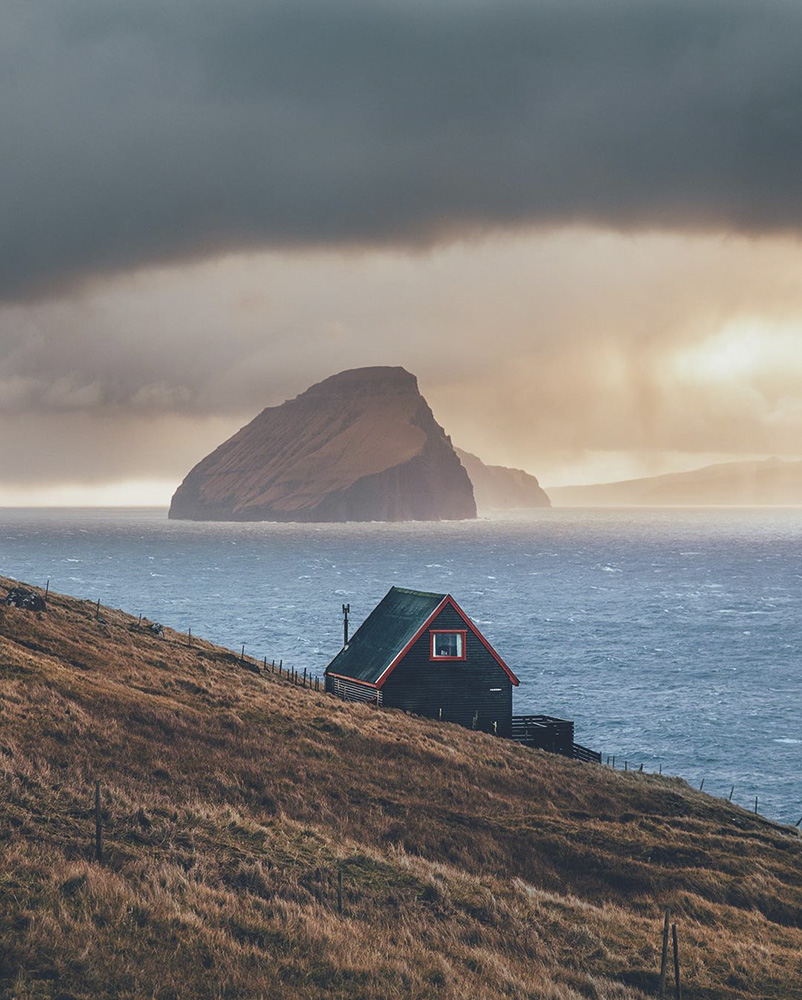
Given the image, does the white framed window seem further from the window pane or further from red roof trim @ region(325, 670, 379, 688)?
red roof trim @ region(325, 670, 379, 688)

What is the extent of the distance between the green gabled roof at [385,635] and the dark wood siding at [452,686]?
2.42ft

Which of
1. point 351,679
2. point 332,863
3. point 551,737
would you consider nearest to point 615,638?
point 551,737

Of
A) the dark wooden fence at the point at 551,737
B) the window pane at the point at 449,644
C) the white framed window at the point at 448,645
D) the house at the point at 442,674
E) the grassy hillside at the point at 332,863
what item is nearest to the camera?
the grassy hillside at the point at 332,863

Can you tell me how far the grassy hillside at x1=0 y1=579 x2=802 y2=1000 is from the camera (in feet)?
49.4

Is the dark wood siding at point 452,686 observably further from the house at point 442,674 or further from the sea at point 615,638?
the sea at point 615,638

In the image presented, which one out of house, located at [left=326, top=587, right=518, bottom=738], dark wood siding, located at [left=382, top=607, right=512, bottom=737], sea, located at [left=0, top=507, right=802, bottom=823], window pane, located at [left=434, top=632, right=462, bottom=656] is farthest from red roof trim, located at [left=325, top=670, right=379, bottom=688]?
sea, located at [left=0, top=507, right=802, bottom=823]

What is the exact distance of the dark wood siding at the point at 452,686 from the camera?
155ft

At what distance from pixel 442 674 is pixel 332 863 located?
2725 centimetres

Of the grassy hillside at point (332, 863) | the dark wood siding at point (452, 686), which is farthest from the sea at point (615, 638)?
the grassy hillside at point (332, 863)

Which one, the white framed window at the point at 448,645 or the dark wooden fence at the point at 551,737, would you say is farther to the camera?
the dark wooden fence at the point at 551,737

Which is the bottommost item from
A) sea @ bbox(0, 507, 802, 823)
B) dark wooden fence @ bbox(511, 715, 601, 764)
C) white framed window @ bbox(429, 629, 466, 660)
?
sea @ bbox(0, 507, 802, 823)

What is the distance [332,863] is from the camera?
821 inches

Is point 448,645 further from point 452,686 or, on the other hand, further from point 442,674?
point 452,686

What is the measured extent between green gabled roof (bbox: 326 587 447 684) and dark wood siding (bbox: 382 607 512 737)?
0.74 metres
